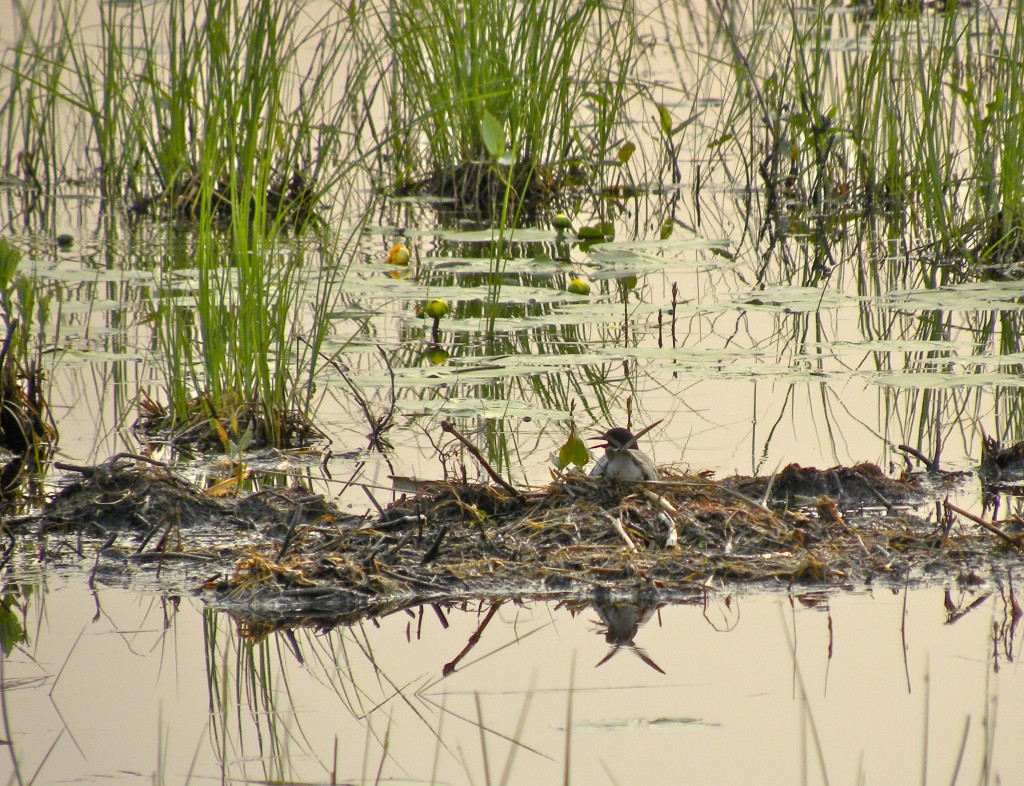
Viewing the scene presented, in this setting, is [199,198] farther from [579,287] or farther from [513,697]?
[513,697]

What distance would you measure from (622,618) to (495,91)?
449 centimetres

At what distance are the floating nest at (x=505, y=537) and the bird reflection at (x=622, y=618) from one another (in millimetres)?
53

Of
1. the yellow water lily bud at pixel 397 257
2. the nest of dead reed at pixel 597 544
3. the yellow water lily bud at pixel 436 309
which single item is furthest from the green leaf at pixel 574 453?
the yellow water lily bud at pixel 397 257

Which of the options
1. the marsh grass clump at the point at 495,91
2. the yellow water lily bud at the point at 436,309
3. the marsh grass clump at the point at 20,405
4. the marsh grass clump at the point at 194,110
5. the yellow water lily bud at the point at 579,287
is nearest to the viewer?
the marsh grass clump at the point at 20,405

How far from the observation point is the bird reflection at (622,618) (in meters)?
2.99

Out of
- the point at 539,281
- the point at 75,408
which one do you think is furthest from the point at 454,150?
the point at 75,408

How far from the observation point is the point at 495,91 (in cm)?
722

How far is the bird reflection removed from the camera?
2988 millimetres

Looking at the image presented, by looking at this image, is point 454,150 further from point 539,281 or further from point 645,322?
point 645,322

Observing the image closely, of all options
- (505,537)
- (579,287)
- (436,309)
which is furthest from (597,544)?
(579,287)

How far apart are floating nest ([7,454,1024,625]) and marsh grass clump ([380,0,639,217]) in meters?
2.96

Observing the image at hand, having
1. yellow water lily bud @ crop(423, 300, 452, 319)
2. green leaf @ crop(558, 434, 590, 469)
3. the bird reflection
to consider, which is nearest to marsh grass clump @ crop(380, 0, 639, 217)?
yellow water lily bud @ crop(423, 300, 452, 319)

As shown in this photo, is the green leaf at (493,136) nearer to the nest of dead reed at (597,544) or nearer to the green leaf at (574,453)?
the green leaf at (574,453)

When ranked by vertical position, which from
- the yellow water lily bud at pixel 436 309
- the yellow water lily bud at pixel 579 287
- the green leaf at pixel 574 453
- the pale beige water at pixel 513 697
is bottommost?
the pale beige water at pixel 513 697
